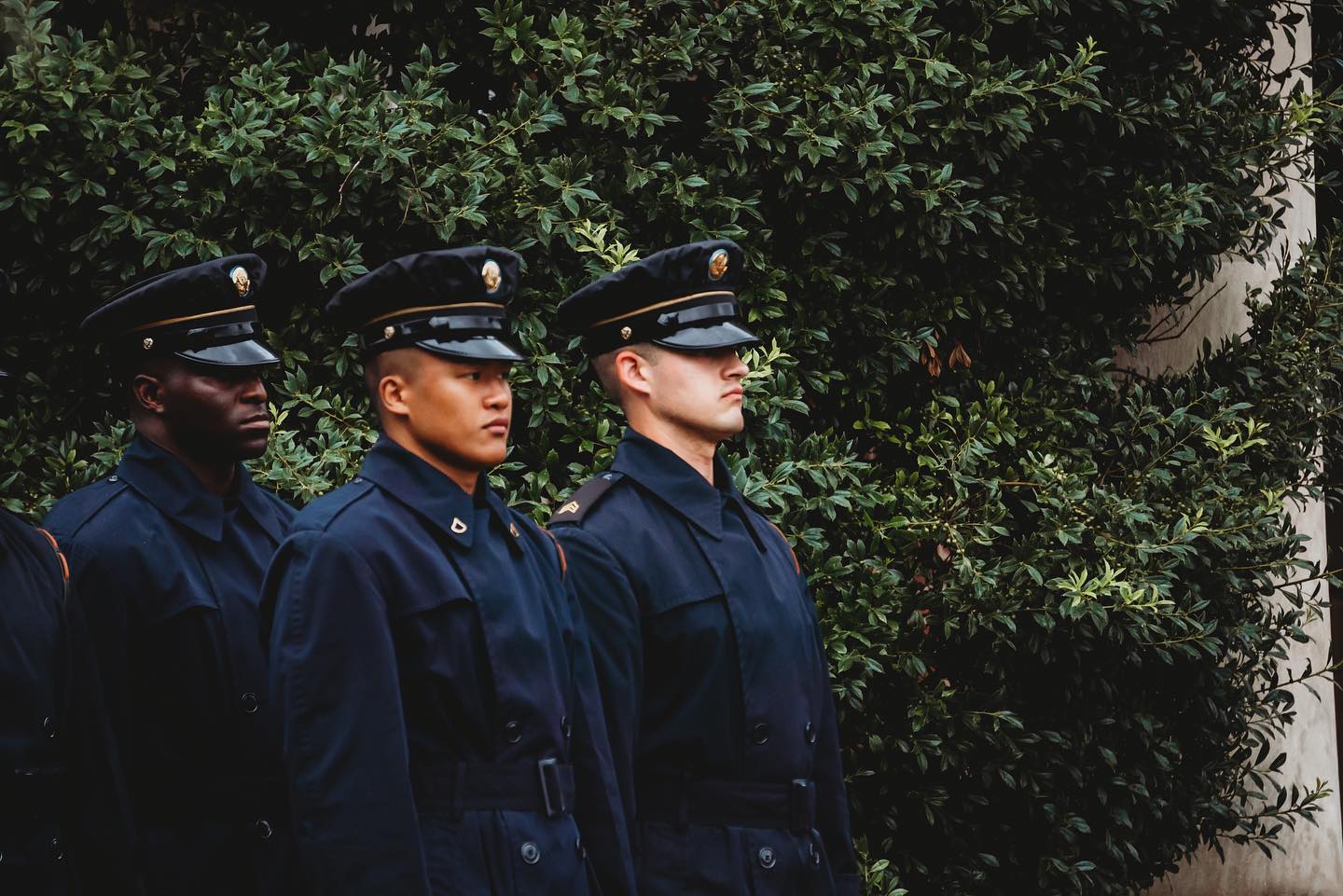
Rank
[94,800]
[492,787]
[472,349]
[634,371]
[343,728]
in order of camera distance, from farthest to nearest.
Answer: [634,371]
[472,349]
[94,800]
[492,787]
[343,728]

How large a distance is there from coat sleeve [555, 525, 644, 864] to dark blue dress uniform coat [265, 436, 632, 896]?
0.41ft

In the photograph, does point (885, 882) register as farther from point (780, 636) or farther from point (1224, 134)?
point (1224, 134)

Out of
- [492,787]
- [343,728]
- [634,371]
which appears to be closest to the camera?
[343,728]

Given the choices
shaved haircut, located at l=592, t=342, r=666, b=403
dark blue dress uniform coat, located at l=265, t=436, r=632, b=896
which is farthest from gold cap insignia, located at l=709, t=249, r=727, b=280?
dark blue dress uniform coat, located at l=265, t=436, r=632, b=896

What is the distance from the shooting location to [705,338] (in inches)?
166

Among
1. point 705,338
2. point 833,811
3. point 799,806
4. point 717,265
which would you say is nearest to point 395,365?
point 705,338

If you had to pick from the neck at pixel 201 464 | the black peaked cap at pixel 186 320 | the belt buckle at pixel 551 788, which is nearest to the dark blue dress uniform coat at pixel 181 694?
the neck at pixel 201 464

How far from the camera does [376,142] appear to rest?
571 cm

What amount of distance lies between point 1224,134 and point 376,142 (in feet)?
11.7

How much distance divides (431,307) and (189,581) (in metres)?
0.88

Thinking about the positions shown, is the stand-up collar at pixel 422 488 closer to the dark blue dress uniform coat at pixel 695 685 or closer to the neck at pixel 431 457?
the neck at pixel 431 457

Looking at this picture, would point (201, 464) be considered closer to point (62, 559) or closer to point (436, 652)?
point (62, 559)

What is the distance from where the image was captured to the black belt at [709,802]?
3979mm

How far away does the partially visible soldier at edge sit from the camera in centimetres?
345
